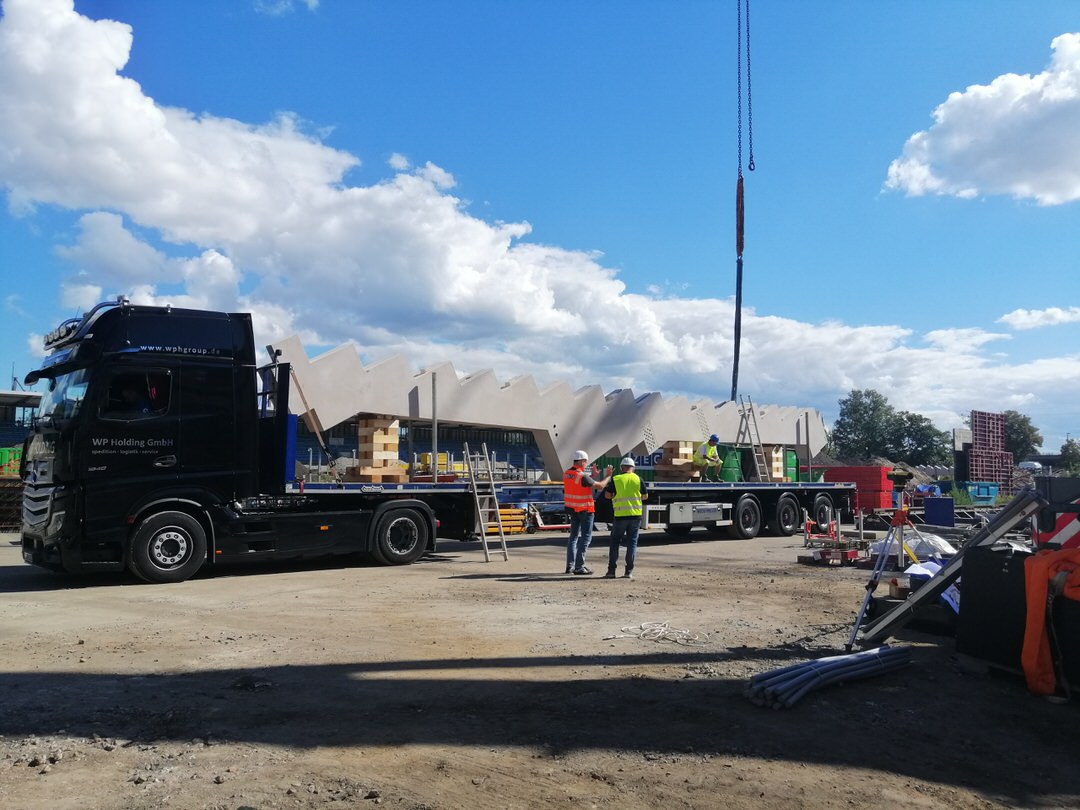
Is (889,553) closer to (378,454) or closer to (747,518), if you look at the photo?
(747,518)

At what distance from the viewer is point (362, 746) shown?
178 inches

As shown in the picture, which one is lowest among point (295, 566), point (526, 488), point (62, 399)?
point (295, 566)

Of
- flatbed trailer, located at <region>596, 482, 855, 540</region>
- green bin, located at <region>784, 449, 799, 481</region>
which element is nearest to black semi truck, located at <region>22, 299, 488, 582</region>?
flatbed trailer, located at <region>596, 482, 855, 540</region>

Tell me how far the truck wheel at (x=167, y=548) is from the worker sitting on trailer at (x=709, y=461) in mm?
11496

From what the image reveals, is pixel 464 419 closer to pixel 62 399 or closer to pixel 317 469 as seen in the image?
pixel 317 469

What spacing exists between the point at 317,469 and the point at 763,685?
9.86m

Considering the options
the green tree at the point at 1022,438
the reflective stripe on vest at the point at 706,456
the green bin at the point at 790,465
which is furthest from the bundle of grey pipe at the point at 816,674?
the green tree at the point at 1022,438

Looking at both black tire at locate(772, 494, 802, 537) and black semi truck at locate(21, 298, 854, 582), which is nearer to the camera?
black semi truck at locate(21, 298, 854, 582)

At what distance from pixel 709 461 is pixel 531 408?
7007 millimetres

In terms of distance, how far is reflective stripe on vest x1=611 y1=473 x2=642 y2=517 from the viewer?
11555 mm

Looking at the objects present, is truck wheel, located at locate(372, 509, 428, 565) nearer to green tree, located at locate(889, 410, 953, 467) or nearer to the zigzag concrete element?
the zigzag concrete element

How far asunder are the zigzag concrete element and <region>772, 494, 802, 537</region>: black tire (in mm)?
1988

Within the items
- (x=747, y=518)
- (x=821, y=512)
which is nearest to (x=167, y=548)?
(x=747, y=518)

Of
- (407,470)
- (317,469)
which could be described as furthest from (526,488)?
(317,469)
